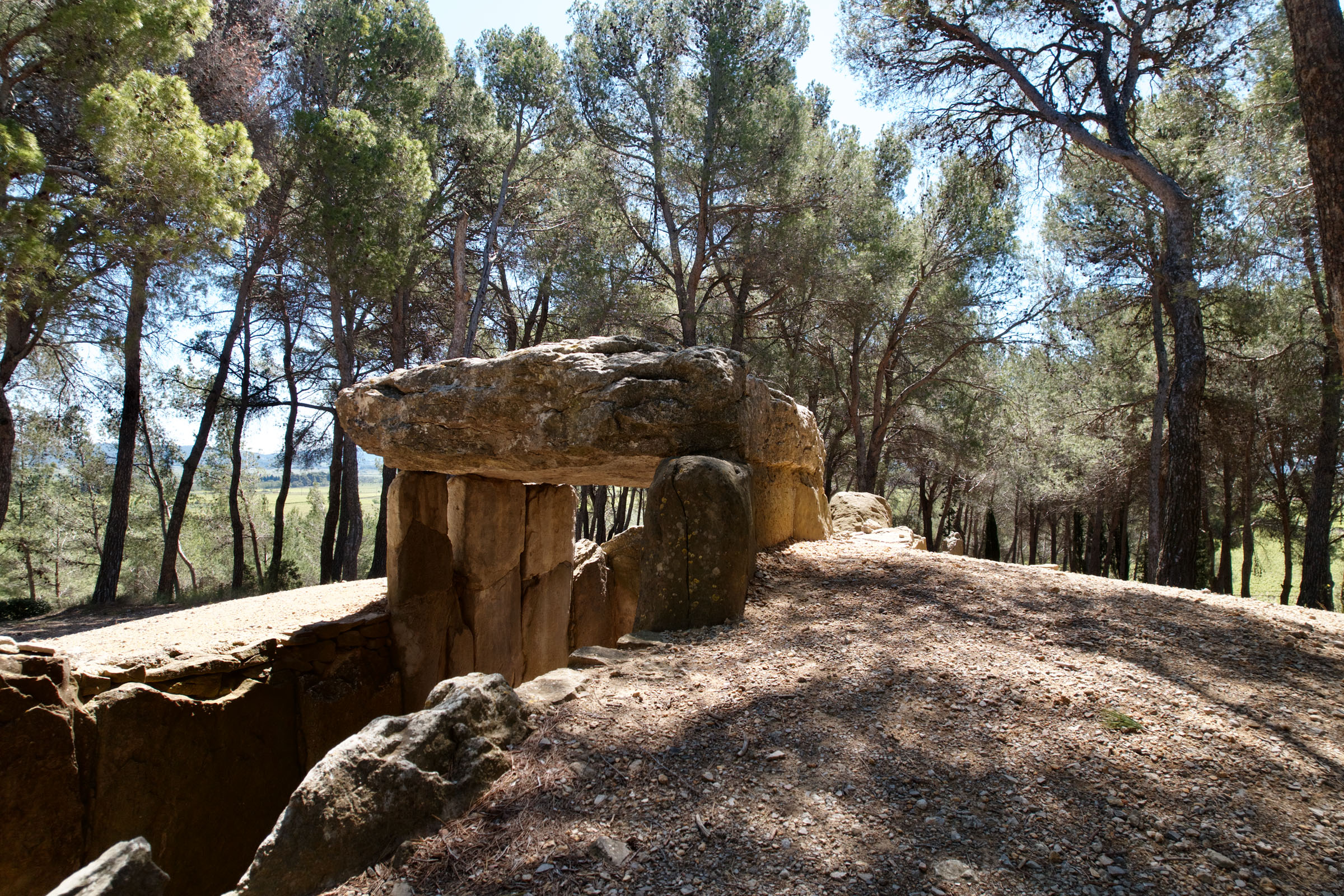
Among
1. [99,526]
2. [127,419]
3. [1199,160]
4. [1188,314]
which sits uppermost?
[1199,160]

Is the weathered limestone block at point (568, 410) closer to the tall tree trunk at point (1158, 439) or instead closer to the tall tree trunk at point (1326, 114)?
the tall tree trunk at point (1326, 114)

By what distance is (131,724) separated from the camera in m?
4.55

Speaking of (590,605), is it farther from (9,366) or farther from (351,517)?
(9,366)

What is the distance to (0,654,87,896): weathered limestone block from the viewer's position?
12.6 ft

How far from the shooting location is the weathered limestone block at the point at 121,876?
1.75 m

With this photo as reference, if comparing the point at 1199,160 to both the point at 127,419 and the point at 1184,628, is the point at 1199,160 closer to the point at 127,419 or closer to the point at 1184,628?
the point at 1184,628

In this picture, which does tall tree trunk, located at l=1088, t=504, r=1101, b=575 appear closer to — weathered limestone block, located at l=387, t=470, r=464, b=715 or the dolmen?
the dolmen

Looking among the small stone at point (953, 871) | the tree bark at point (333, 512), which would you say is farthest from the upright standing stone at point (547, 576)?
the tree bark at point (333, 512)

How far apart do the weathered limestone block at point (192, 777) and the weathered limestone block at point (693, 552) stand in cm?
323

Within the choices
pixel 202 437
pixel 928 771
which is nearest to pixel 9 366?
pixel 202 437

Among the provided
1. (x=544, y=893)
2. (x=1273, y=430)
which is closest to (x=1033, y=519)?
(x=1273, y=430)

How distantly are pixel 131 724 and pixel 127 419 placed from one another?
7.78 metres

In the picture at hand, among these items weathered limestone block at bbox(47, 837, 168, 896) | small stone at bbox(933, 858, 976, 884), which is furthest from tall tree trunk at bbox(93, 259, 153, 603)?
small stone at bbox(933, 858, 976, 884)

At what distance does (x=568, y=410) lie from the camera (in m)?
5.00
